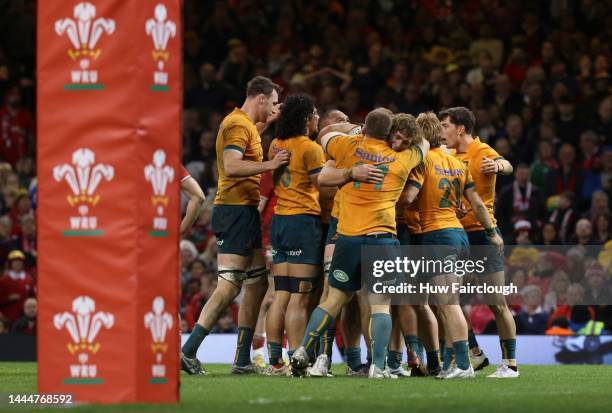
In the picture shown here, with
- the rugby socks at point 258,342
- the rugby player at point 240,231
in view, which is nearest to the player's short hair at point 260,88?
the rugby player at point 240,231

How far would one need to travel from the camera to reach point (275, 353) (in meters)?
12.3

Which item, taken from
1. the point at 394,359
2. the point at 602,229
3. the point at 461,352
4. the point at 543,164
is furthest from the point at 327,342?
the point at 543,164

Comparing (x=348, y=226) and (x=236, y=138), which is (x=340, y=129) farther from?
(x=348, y=226)

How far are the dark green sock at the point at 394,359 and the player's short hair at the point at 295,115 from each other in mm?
2264

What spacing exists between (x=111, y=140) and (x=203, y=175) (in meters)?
12.7

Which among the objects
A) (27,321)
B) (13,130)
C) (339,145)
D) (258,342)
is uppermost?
(13,130)

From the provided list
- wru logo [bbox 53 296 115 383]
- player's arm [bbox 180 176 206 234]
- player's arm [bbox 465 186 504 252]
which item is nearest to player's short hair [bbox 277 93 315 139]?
player's arm [bbox 180 176 206 234]

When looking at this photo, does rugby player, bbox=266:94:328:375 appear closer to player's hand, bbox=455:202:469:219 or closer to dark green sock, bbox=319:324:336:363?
dark green sock, bbox=319:324:336:363

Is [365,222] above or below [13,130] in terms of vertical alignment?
below

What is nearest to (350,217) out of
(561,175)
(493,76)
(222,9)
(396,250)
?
(396,250)

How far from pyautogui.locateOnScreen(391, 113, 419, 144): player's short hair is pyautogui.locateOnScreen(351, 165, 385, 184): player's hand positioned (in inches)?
16.9

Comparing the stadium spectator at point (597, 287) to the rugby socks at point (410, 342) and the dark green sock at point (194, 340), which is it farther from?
the dark green sock at point (194, 340)

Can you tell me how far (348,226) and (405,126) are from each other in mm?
1009

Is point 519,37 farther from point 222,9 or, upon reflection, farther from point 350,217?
point 350,217
